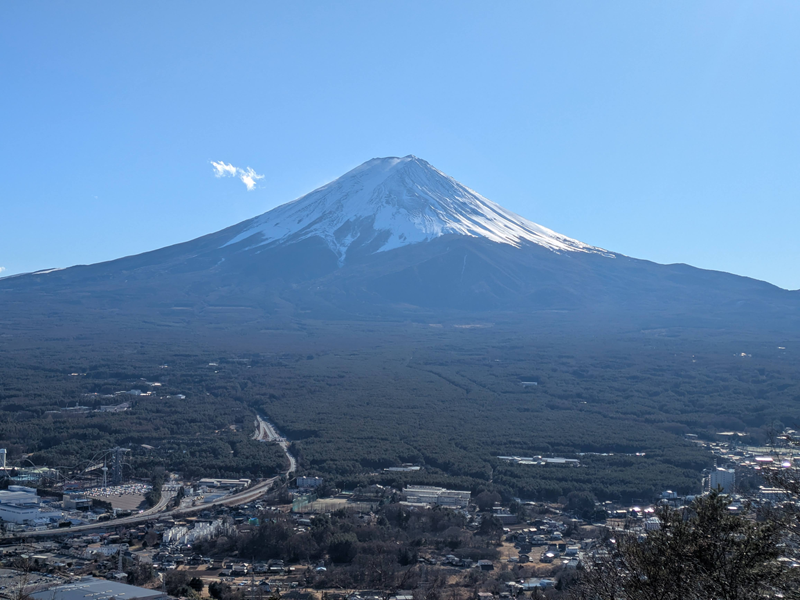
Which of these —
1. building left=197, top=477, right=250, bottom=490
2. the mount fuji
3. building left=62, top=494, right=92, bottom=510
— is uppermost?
the mount fuji

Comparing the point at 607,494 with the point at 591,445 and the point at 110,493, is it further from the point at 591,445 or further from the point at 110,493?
the point at 110,493

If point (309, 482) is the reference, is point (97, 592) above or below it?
above

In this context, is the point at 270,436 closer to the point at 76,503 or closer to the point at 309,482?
the point at 309,482

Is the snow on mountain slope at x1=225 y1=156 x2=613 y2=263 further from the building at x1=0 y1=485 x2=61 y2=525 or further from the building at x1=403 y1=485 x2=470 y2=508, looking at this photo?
the building at x1=0 y1=485 x2=61 y2=525

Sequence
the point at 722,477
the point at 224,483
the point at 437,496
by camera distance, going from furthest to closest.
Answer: the point at 224,483
the point at 722,477
the point at 437,496

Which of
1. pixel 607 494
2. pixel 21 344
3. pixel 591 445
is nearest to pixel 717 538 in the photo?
pixel 607 494

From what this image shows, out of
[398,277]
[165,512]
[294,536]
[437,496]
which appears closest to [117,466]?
[165,512]

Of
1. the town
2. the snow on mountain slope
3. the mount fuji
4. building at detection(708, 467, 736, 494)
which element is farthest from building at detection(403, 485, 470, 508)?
the snow on mountain slope
